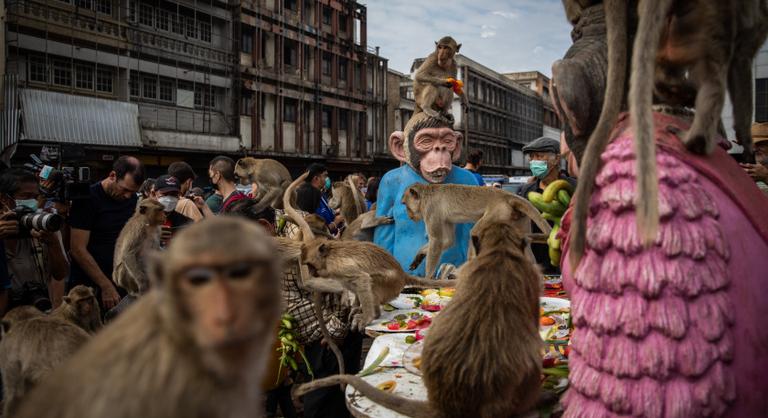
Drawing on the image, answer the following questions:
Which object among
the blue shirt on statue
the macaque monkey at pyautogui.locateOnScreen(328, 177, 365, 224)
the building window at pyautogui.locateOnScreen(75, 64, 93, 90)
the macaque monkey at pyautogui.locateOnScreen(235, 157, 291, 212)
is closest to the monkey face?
the blue shirt on statue

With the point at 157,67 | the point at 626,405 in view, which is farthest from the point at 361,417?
the point at 157,67

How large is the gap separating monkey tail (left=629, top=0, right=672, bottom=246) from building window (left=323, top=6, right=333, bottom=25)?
28990 mm

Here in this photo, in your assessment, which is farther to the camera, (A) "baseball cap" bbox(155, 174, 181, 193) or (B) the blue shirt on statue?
(A) "baseball cap" bbox(155, 174, 181, 193)

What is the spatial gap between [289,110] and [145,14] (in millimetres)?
7800

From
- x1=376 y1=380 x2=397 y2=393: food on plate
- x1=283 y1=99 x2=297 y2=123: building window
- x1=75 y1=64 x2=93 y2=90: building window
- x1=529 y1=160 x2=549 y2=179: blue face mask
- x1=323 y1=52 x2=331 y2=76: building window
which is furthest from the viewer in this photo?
x1=323 y1=52 x2=331 y2=76: building window

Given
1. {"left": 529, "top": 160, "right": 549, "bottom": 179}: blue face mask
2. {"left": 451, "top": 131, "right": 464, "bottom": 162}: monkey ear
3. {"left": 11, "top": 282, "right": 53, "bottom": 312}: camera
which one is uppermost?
{"left": 451, "top": 131, "right": 464, "bottom": 162}: monkey ear

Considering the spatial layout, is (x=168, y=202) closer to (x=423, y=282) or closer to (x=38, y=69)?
(x=423, y=282)

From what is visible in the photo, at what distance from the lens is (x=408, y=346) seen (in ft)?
7.80

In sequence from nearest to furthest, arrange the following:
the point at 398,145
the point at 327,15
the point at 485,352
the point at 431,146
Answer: the point at 485,352
the point at 431,146
the point at 398,145
the point at 327,15

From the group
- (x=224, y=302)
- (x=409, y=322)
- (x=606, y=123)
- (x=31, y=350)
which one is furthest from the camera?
(x=409, y=322)

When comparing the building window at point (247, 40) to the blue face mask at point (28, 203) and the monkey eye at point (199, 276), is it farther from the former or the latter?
the monkey eye at point (199, 276)

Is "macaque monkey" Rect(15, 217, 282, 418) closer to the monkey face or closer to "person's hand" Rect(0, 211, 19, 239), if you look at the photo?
the monkey face

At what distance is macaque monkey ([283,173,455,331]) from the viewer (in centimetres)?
302

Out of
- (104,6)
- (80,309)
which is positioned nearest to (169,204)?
(80,309)
